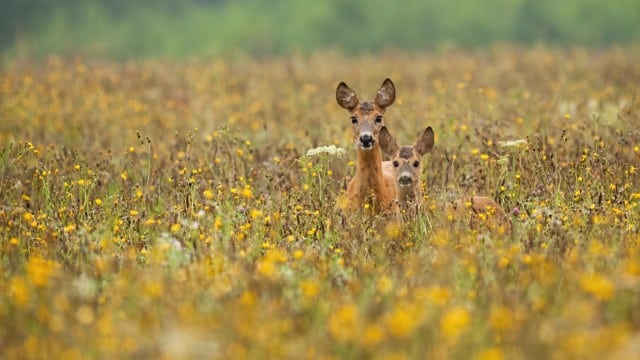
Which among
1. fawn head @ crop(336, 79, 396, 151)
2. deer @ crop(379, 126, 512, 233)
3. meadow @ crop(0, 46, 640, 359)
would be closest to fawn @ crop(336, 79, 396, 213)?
fawn head @ crop(336, 79, 396, 151)

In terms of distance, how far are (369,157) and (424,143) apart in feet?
2.22

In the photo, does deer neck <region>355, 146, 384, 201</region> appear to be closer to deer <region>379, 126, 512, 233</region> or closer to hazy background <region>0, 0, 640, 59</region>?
deer <region>379, 126, 512, 233</region>

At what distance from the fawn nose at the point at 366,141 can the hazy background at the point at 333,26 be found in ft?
83.9

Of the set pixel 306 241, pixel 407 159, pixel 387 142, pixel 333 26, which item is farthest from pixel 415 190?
pixel 333 26

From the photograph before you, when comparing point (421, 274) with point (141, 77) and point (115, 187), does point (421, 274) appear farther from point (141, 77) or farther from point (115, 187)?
point (141, 77)

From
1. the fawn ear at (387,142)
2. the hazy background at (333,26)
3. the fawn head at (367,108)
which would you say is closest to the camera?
the fawn head at (367,108)

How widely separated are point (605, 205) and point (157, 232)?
3.11 meters

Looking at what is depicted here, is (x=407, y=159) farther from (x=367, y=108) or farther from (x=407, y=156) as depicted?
(x=367, y=108)

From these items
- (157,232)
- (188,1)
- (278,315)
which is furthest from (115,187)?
(188,1)

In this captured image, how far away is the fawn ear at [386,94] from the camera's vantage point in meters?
8.52

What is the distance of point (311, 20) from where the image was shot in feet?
147

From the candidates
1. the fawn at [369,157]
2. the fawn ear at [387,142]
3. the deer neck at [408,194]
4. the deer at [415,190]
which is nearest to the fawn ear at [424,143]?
the deer at [415,190]

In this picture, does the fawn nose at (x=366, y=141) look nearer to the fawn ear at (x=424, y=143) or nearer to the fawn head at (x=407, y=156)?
the fawn head at (x=407, y=156)

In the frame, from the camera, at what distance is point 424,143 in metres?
8.68
